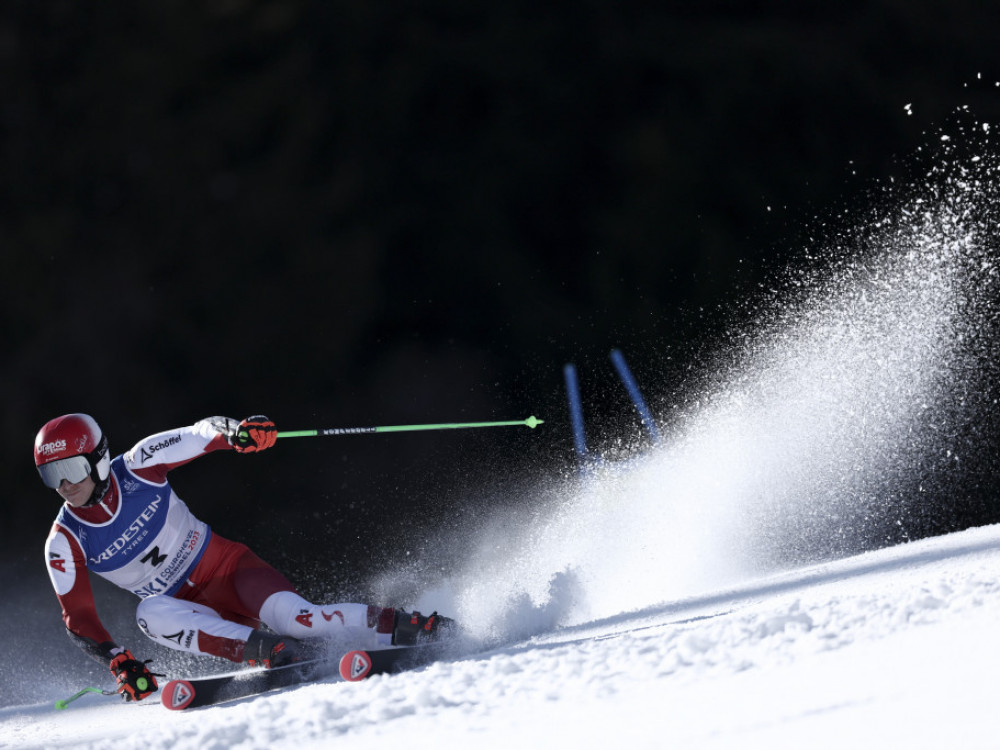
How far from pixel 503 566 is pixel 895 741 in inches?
103

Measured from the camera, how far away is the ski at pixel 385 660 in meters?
2.04

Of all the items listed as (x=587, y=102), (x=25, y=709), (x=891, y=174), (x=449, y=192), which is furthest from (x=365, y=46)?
(x=25, y=709)

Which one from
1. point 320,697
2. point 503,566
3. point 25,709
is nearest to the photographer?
point 320,697

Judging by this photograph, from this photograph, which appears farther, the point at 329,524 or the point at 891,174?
the point at 329,524

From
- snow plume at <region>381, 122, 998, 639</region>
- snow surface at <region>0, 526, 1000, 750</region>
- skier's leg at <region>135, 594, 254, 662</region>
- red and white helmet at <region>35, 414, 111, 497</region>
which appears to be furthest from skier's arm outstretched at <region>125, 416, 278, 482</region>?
snow plume at <region>381, 122, 998, 639</region>

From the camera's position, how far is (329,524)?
12.7 ft

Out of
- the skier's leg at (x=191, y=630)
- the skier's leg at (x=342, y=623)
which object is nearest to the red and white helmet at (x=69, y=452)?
the skier's leg at (x=191, y=630)

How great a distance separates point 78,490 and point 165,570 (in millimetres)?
320

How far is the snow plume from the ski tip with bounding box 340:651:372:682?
1.13 metres

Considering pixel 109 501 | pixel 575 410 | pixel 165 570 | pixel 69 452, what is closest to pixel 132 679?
pixel 165 570

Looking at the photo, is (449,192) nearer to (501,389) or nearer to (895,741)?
(501,389)

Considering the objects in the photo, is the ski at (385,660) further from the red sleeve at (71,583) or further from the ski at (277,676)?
the red sleeve at (71,583)

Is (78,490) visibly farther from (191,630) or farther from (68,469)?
(191,630)

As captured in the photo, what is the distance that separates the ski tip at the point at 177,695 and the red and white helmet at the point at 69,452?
1.72 feet
